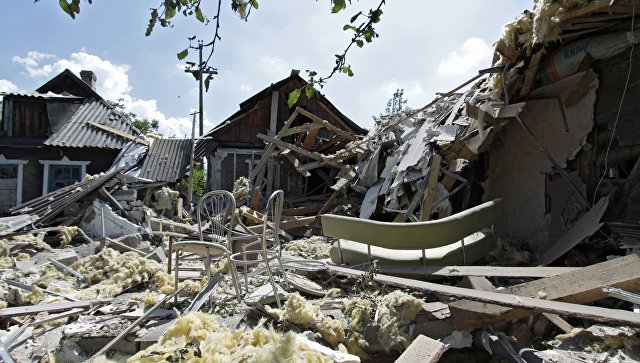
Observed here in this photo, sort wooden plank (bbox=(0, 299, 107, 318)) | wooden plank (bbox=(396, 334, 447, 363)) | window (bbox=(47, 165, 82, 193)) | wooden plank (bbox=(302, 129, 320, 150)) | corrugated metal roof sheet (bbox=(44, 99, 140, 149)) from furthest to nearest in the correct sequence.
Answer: corrugated metal roof sheet (bbox=(44, 99, 140, 149))
window (bbox=(47, 165, 82, 193))
wooden plank (bbox=(302, 129, 320, 150))
wooden plank (bbox=(0, 299, 107, 318))
wooden plank (bbox=(396, 334, 447, 363))

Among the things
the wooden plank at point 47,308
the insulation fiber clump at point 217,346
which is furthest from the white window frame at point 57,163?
the insulation fiber clump at point 217,346

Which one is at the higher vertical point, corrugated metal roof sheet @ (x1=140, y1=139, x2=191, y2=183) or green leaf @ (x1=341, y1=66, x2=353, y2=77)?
corrugated metal roof sheet @ (x1=140, y1=139, x2=191, y2=183)

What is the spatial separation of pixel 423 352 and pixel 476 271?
175 cm

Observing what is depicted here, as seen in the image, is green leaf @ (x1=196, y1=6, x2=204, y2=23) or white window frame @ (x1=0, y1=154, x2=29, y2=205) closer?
green leaf @ (x1=196, y1=6, x2=204, y2=23)

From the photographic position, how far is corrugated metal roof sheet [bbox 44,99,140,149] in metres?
12.1

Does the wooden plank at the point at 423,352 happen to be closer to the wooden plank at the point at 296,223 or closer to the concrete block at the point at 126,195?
the wooden plank at the point at 296,223

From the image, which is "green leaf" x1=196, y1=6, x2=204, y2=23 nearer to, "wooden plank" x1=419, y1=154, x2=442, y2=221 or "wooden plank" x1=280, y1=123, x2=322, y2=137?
"wooden plank" x1=419, y1=154, x2=442, y2=221

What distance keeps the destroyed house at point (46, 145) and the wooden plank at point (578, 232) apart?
12541 mm

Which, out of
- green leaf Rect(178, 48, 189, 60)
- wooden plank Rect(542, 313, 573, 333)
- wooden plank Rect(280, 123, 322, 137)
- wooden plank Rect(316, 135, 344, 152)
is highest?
wooden plank Rect(280, 123, 322, 137)

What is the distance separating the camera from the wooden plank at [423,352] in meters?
2.34

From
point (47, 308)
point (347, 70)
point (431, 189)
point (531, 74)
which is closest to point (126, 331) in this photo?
point (47, 308)

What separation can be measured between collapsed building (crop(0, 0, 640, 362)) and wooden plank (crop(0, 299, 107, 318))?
0.03 m

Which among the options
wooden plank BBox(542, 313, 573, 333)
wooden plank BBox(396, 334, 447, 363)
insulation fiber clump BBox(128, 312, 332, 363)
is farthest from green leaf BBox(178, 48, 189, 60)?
wooden plank BBox(542, 313, 573, 333)

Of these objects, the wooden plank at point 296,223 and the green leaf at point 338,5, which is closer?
the green leaf at point 338,5
